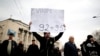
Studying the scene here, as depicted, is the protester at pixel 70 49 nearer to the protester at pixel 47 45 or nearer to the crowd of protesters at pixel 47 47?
the crowd of protesters at pixel 47 47

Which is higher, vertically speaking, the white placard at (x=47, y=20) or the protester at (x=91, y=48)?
the white placard at (x=47, y=20)

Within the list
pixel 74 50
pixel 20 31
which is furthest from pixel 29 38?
pixel 74 50

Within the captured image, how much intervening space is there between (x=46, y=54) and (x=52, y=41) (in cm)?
43

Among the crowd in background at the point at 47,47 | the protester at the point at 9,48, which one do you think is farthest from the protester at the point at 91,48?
the protester at the point at 9,48

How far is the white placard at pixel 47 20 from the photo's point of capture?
6.13m

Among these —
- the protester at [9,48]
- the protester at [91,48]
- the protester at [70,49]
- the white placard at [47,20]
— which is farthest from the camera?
the protester at [70,49]

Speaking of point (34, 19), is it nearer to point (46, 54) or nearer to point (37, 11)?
point (37, 11)

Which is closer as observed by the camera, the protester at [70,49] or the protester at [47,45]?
the protester at [47,45]

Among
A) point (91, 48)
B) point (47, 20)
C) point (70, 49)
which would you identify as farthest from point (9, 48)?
point (91, 48)

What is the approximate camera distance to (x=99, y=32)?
60.7 metres

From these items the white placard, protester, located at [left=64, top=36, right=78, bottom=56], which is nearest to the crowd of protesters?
protester, located at [left=64, top=36, right=78, bottom=56]

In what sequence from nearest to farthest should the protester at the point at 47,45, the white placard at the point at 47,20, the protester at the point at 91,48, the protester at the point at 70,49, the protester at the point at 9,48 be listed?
the protester at the point at 47,45, the white placard at the point at 47,20, the protester at the point at 9,48, the protester at the point at 91,48, the protester at the point at 70,49

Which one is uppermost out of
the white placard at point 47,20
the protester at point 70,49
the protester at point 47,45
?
the white placard at point 47,20

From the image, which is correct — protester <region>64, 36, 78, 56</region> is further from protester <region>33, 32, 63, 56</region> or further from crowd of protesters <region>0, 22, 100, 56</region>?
protester <region>33, 32, 63, 56</region>
